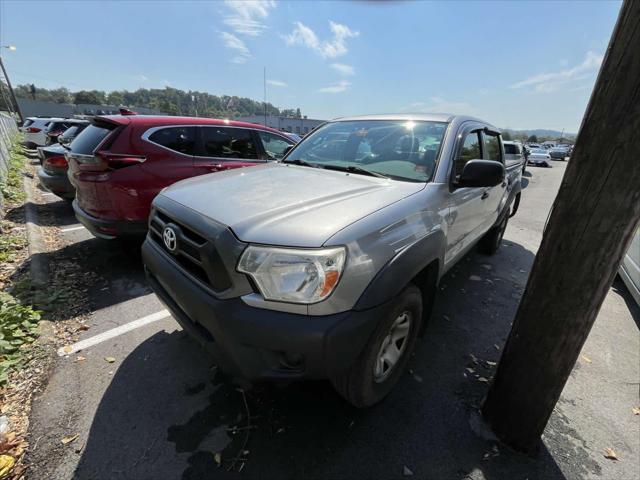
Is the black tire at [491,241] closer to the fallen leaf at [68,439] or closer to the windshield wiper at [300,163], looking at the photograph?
the windshield wiper at [300,163]

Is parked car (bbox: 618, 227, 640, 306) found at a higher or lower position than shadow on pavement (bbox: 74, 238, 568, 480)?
higher

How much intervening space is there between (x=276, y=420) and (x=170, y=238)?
131cm

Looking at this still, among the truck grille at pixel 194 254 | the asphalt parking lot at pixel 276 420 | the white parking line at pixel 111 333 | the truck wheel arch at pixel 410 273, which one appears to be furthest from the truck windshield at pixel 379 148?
the white parking line at pixel 111 333

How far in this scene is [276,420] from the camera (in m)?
2.02

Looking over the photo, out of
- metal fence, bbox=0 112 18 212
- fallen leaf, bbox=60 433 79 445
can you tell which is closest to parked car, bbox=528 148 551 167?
metal fence, bbox=0 112 18 212

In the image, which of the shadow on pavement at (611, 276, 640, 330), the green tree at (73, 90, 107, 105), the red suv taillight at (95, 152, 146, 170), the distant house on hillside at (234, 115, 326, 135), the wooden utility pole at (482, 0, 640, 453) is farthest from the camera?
the green tree at (73, 90, 107, 105)

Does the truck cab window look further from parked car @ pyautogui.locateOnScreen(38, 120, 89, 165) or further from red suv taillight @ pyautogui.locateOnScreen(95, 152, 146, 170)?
parked car @ pyautogui.locateOnScreen(38, 120, 89, 165)

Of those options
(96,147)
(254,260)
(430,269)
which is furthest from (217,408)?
(96,147)

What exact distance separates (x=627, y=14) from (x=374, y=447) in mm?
2407

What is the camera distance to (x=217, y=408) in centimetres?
210

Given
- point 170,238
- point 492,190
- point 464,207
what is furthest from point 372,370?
point 492,190

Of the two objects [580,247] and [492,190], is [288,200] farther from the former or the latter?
[492,190]

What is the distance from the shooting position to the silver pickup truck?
1.51 metres

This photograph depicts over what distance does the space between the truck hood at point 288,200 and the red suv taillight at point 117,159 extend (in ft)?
5.27
